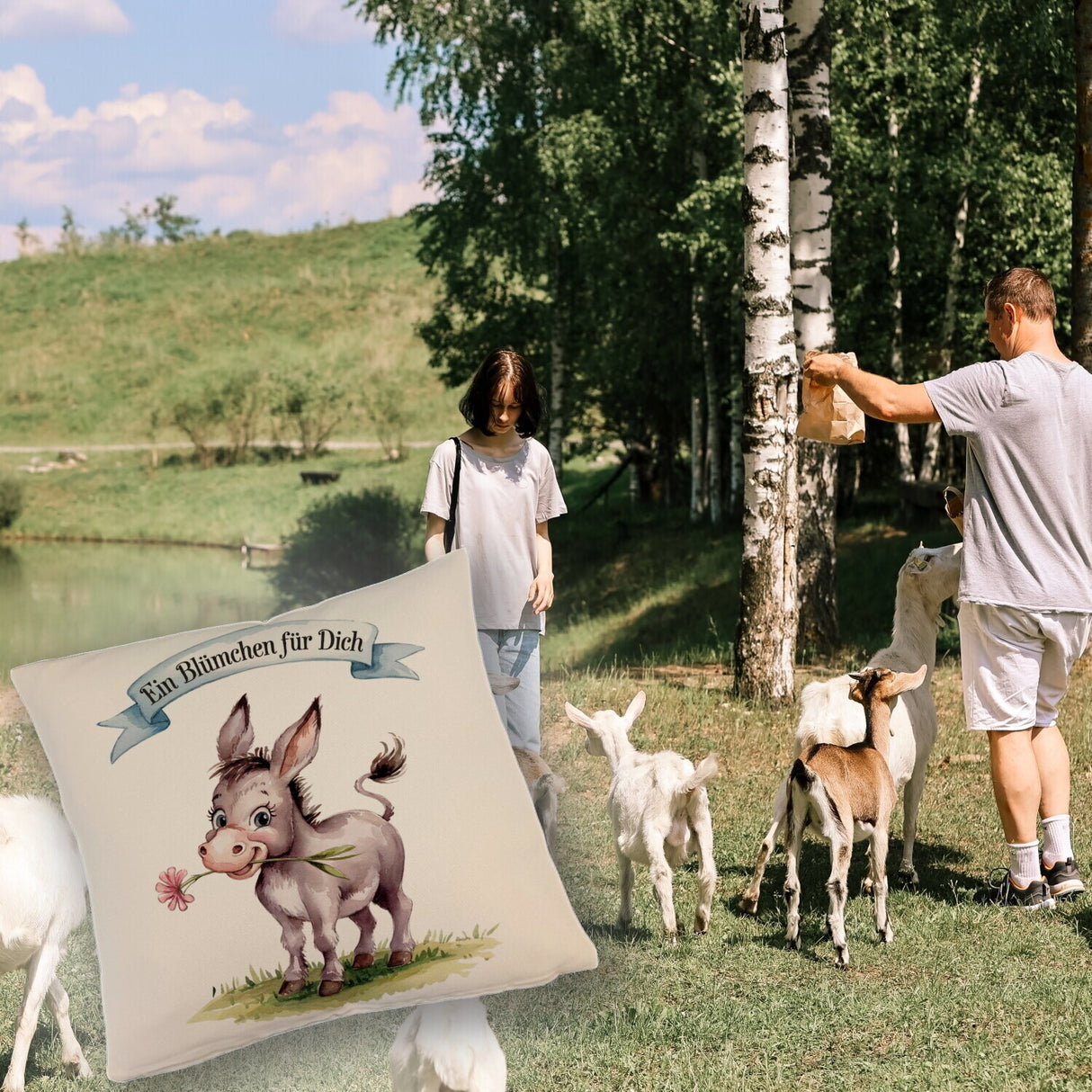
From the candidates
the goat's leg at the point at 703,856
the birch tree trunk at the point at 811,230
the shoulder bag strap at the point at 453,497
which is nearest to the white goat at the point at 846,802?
the goat's leg at the point at 703,856

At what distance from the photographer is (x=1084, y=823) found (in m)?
5.73

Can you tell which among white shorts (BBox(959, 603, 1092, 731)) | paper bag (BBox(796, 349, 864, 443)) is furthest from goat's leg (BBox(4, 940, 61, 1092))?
white shorts (BBox(959, 603, 1092, 731))

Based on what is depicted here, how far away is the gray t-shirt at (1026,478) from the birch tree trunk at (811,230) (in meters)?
4.94

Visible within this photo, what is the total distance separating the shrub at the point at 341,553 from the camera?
69.7 ft

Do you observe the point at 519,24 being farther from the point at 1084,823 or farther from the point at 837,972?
the point at 837,972

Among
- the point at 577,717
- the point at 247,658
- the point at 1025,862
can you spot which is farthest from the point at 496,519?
the point at 1025,862

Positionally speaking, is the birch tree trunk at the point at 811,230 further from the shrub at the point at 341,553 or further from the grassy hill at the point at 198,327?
the grassy hill at the point at 198,327

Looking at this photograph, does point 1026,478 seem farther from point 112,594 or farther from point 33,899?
point 112,594

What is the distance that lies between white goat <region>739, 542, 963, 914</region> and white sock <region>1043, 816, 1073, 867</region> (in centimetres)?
51

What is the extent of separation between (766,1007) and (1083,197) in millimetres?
7436

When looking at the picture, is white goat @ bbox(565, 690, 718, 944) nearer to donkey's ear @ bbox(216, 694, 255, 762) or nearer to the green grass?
the green grass

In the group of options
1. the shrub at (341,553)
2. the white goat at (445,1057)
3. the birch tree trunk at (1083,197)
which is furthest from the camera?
the shrub at (341,553)

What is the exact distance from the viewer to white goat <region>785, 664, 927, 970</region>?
4.09m

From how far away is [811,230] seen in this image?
991cm
